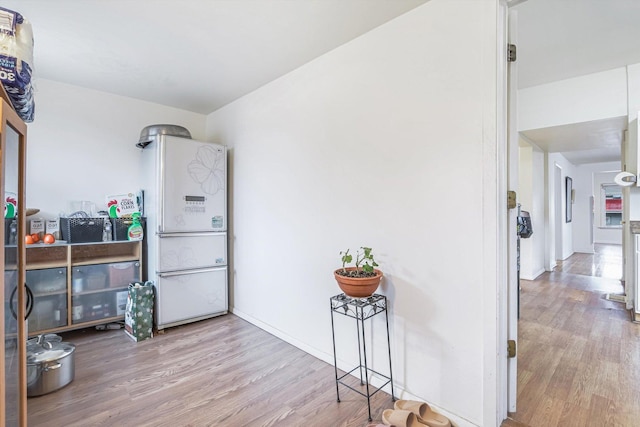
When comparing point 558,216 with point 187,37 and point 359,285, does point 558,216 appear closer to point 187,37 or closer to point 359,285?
point 359,285

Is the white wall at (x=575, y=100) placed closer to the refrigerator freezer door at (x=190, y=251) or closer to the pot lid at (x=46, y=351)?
the refrigerator freezer door at (x=190, y=251)

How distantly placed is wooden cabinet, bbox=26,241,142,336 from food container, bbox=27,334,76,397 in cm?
59

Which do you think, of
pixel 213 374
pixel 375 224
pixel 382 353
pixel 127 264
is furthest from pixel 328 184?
pixel 127 264

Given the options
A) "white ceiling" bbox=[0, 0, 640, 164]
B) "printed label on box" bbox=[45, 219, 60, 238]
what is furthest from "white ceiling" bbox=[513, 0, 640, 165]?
"printed label on box" bbox=[45, 219, 60, 238]

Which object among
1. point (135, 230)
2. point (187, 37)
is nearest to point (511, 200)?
point (187, 37)

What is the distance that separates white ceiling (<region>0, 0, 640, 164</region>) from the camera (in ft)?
5.86

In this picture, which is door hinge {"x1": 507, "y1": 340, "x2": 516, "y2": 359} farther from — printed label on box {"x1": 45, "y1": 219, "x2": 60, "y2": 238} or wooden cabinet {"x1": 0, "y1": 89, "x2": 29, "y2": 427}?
printed label on box {"x1": 45, "y1": 219, "x2": 60, "y2": 238}

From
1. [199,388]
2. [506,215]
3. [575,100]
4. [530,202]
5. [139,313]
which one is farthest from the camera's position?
[530,202]

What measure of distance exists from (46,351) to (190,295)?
113cm

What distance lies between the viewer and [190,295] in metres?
2.98

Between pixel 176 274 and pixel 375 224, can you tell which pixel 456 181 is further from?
pixel 176 274

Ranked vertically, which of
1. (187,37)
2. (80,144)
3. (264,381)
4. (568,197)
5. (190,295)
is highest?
(187,37)

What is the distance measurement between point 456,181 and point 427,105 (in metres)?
0.48

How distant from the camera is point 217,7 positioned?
1.77 metres
